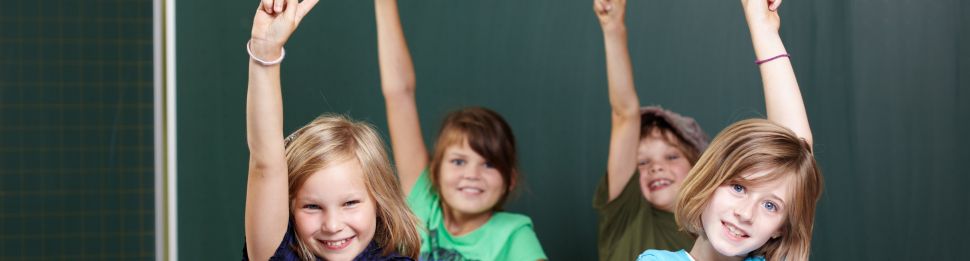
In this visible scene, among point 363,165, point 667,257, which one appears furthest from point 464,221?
point 667,257

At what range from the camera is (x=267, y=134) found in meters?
1.92

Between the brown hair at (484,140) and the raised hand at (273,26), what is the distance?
1007mm

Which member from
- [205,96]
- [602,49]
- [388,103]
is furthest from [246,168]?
[602,49]

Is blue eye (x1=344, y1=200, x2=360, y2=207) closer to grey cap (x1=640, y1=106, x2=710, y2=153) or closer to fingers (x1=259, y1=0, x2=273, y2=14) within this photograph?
fingers (x1=259, y1=0, x2=273, y2=14)

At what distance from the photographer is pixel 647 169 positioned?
9.57 feet

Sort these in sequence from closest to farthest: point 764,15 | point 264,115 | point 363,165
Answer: point 264,115, point 363,165, point 764,15

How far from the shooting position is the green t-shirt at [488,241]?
2861 mm

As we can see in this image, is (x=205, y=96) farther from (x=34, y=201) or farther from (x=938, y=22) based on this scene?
(x=938, y=22)

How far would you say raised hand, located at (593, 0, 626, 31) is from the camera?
9.48 feet

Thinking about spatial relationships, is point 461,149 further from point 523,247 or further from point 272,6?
point 272,6

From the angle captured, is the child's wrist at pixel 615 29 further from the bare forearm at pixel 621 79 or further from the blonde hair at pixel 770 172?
the blonde hair at pixel 770 172

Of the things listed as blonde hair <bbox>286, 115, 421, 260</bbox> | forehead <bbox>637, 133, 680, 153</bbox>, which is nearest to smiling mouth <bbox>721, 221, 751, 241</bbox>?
blonde hair <bbox>286, 115, 421, 260</bbox>

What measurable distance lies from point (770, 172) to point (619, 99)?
88 centimetres

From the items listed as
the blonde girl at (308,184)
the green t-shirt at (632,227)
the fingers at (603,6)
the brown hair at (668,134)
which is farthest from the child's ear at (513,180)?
the blonde girl at (308,184)
